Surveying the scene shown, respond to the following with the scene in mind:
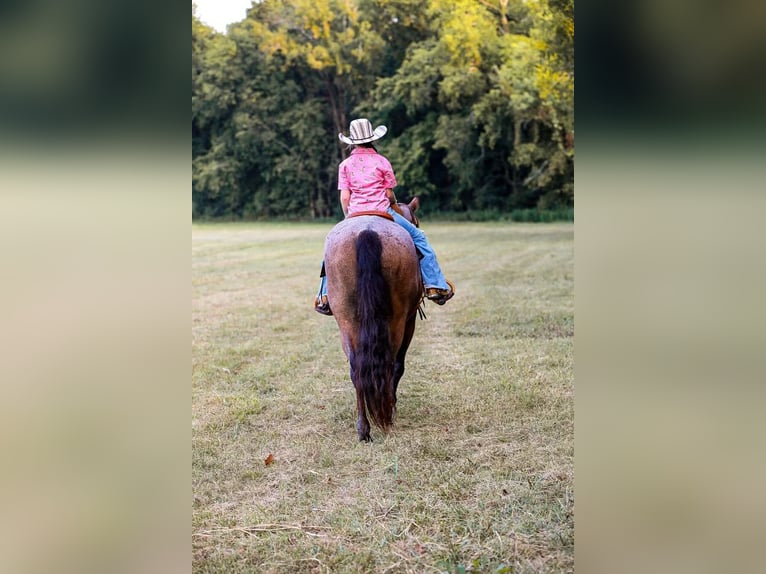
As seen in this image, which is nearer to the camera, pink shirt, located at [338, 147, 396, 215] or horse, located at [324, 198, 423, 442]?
horse, located at [324, 198, 423, 442]

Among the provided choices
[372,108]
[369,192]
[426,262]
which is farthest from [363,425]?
[372,108]

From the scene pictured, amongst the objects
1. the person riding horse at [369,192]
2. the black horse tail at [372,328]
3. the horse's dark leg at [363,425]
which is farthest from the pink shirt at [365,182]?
the horse's dark leg at [363,425]

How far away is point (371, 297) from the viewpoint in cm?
390

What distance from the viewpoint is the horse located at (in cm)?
391

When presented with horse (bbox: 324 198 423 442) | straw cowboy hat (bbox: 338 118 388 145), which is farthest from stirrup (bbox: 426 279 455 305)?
straw cowboy hat (bbox: 338 118 388 145)

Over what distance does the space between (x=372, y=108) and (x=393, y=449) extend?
78.4 feet

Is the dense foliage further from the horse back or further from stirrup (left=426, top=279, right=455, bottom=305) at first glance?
the horse back

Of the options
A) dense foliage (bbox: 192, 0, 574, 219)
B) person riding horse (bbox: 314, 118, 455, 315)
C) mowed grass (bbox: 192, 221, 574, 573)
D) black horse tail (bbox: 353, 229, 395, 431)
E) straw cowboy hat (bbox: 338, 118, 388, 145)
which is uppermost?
dense foliage (bbox: 192, 0, 574, 219)

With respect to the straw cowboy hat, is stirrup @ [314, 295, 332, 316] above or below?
below

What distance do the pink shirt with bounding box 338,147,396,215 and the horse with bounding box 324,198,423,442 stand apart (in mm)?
246
